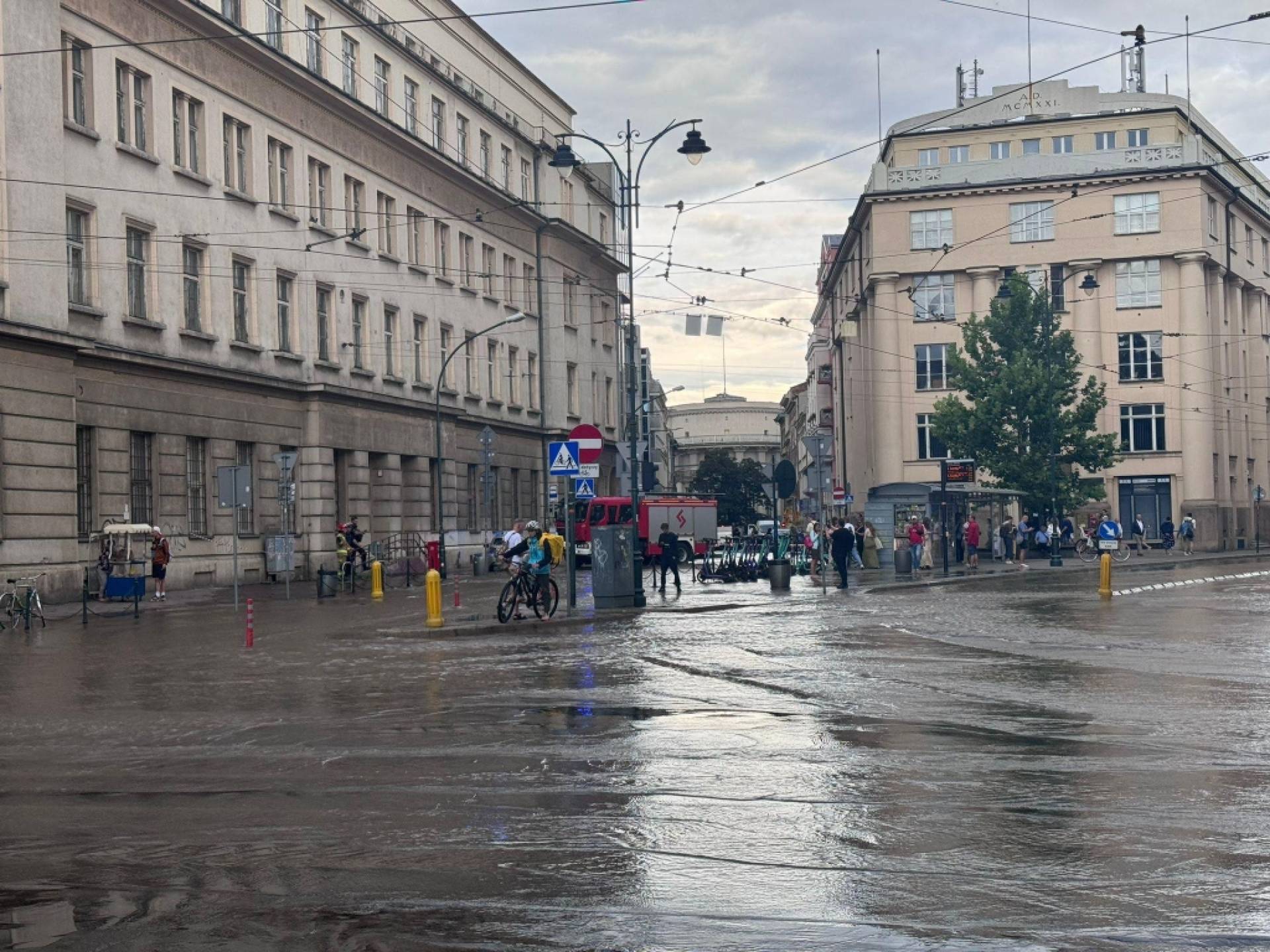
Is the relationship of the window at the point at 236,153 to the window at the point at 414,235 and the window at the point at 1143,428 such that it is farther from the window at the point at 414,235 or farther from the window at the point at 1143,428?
the window at the point at 1143,428

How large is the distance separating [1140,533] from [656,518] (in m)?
24.5

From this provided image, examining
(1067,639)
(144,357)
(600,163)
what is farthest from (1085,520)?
(1067,639)

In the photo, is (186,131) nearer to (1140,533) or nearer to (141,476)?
(141,476)

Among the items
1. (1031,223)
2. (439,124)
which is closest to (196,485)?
(439,124)

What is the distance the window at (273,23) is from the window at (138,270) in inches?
335

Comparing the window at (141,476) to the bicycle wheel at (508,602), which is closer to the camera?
the bicycle wheel at (508,602)

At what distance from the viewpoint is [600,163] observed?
80.8 meters

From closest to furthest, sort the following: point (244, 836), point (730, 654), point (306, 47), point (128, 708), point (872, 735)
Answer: point (244, 836) < point (872, 735) < point (128, 708) < point (730, 654) < point (306, 47)

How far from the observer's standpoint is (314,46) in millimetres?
47375

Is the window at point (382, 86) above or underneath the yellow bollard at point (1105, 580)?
above

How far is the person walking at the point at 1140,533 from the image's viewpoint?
7119 cm

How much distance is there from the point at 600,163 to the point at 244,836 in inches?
2930

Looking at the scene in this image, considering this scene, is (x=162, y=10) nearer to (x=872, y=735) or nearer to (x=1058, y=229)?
(x=872, y=735)

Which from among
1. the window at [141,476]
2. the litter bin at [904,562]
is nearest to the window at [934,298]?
the litter bin at [904,562]
